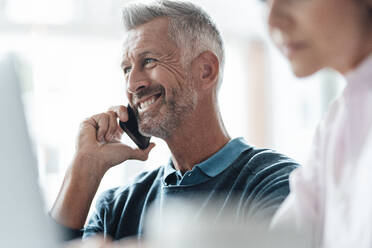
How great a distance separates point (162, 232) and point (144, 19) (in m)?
1.06

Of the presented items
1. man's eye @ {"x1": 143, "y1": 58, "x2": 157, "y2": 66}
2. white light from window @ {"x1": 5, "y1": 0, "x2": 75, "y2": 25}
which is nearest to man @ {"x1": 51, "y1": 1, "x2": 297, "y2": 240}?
man's eye @ {"x1": 143, "y1": 58, "x2": 157, "y2": 66}

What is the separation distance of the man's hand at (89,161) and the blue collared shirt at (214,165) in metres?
0.19

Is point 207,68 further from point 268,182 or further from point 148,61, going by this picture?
point 268,182

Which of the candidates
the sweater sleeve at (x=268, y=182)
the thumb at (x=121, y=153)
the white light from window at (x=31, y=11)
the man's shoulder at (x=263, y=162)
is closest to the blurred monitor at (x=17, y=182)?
the sweater sleeve at (x=268, y=182)

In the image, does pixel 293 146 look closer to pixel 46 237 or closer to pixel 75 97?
pixel 75 97

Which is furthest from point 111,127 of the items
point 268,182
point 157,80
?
point 268,182

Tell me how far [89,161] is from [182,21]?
0.52m

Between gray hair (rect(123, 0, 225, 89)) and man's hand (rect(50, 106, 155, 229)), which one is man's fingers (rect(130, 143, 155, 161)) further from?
gray hair (rect(123, 0, 225, 89))

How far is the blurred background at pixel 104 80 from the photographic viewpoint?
11.8ft

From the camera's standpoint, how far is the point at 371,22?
627 mm

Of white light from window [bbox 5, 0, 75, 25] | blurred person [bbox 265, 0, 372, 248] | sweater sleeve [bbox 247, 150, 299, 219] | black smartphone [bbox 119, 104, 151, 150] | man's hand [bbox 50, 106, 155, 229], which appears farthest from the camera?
white light from window [bbox 5, 0, 75, 25]

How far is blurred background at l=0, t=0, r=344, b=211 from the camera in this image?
3584 mm

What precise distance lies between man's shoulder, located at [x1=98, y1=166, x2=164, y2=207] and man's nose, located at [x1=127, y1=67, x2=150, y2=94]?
29cm

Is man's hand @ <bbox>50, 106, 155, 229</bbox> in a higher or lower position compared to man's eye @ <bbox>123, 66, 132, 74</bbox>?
lower
